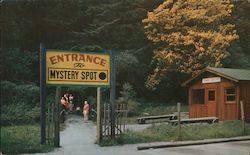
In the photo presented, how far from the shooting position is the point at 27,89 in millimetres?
7555

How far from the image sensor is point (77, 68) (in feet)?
27.1

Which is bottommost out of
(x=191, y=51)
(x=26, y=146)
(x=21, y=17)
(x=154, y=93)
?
(x=26, y=146)

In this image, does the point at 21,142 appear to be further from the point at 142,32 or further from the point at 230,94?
the point at 230,94

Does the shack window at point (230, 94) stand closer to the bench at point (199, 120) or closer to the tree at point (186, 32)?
the bench at point (199, 120)

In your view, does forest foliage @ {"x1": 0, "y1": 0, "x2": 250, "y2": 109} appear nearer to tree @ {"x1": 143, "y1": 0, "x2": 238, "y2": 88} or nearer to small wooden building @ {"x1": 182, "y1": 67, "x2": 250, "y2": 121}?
tree @ {"x1": 143, "y1": 0, "x2": 238, "y2": 88}

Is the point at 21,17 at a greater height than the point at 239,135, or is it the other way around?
the point at 21,17

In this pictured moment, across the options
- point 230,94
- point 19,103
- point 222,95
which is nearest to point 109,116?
point 19,103

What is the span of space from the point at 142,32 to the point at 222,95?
4.14 meters

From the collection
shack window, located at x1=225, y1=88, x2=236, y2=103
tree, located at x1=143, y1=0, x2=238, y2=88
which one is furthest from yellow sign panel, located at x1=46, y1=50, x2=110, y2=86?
shack window, located at x1=225, y1=88, x2=236, y2=103

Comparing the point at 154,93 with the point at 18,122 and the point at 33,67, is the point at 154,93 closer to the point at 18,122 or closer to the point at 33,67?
the point at 33,67

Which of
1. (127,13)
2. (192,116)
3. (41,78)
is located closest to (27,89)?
(41,78)

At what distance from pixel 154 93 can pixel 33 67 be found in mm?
2456

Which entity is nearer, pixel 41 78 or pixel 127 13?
pixel 127 13

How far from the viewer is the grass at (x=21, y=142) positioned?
7199mm
